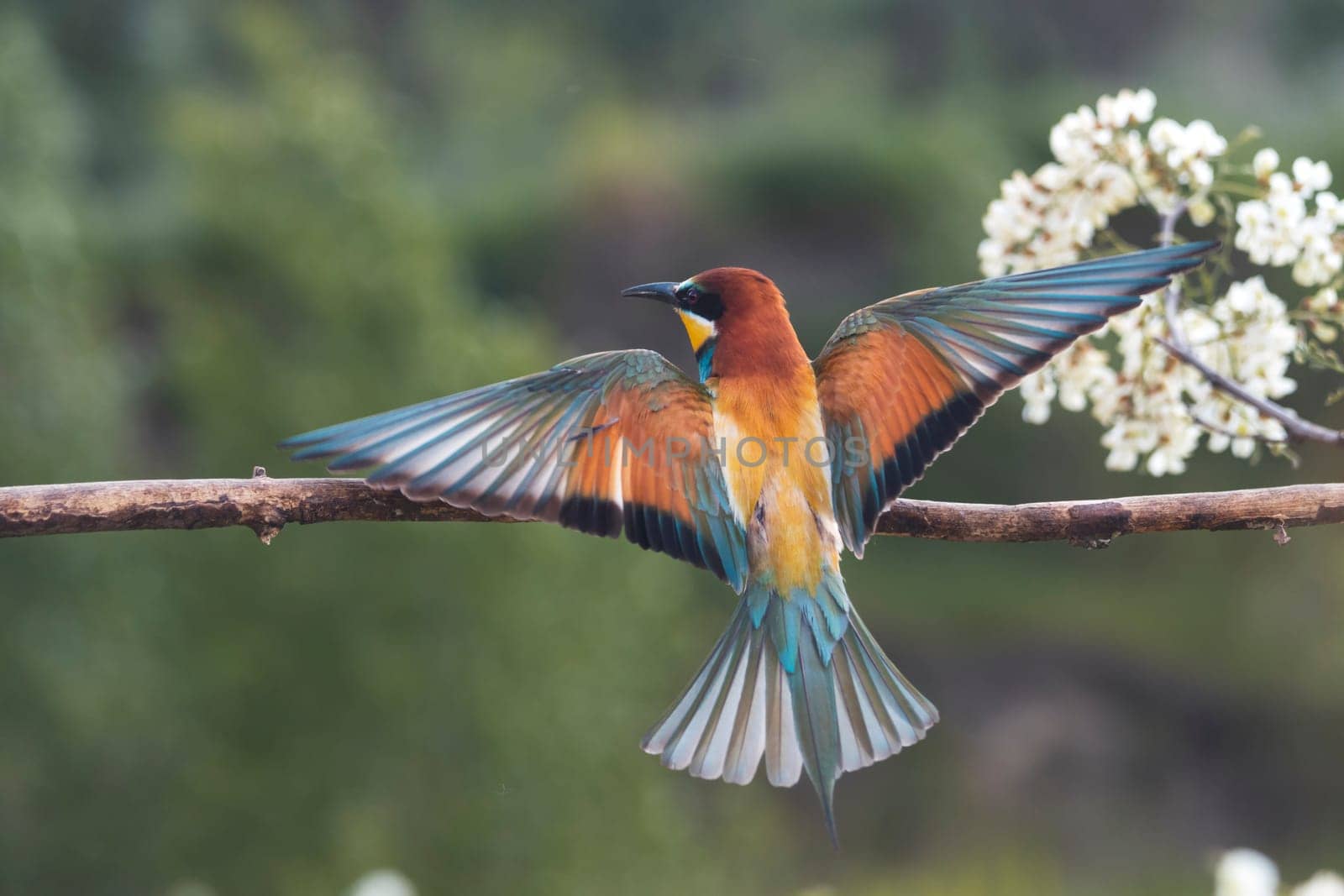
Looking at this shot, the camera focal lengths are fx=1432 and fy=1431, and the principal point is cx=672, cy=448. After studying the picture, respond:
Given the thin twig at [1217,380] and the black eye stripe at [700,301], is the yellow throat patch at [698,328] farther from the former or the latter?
the thin twig at [1217,380]

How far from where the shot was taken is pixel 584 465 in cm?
165

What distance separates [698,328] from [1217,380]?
632mm

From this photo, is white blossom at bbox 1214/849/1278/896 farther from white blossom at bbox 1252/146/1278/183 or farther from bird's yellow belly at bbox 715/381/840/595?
white blossom at bbox 1252/146/1278/183

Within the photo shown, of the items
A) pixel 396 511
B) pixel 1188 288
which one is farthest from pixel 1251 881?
pixel 396 511

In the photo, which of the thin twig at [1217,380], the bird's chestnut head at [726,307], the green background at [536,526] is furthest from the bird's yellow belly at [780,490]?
the green background at [536,526]

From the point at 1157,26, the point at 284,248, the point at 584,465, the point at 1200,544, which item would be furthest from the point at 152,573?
the point at 1157,26

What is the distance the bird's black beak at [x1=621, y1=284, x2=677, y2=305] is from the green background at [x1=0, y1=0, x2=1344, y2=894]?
304 centimetres

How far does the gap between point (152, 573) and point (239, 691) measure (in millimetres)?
997

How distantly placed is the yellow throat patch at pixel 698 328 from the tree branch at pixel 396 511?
329mm

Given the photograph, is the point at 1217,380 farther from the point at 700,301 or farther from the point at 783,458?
the point at 700,301

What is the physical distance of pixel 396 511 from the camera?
5.05ft

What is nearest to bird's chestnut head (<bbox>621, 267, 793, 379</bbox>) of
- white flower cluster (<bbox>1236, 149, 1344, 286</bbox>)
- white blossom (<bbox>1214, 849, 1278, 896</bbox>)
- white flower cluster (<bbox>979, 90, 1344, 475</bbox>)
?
white flower cluster (<bbox>979, 90, 1344, 475</bbox>)

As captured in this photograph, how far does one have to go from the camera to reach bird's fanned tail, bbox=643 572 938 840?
1.61 metres

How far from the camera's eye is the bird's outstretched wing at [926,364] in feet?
5.41
